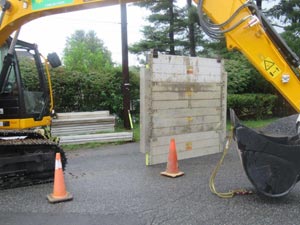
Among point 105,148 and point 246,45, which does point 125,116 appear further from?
point 246,45

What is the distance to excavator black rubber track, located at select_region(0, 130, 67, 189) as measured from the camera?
5.95 metres

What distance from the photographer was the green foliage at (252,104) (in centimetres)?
1567

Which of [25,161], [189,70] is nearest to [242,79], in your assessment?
[189,70]

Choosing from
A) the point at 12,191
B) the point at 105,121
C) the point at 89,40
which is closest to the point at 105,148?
the point at 105,121

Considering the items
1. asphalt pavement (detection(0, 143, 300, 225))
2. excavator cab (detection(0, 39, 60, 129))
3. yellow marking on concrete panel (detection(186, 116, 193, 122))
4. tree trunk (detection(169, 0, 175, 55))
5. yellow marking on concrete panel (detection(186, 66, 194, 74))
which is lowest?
asphalt pavement (detection(0, 143, 300, 225))

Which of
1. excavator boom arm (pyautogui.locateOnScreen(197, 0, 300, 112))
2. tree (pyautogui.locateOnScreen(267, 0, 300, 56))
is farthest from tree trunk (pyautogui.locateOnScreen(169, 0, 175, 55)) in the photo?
excavator boom arm (pyautogui.locateOnScreen(197, 0, 300, 112))

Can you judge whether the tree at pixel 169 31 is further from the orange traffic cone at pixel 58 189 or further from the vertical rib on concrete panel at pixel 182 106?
the orange traffic cone at pixel 58 189

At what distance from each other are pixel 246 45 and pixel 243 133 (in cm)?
116

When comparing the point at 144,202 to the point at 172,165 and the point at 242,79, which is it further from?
the point at 242,79

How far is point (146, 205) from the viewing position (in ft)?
16.7

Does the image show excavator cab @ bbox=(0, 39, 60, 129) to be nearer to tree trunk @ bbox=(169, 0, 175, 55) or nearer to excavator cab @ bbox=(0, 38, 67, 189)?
excavator cab @ bbox=(0, 38, 67, 189)

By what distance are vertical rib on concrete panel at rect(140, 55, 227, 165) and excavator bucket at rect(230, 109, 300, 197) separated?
2.76 m

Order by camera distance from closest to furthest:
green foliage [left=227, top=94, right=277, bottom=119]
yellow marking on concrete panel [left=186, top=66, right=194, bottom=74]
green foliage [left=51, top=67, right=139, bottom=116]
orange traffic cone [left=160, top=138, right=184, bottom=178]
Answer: orange traffic cone [left=160, top=138, right=184, bottom=178] → yellow marking on concrete panel [left=186, top=66, right=194, bottom=74] → green foliage [left=51, top=67, right=139, bottom=116] → green foliage [left=227, top=94, right=277, bottom=119]

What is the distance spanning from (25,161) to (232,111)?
10.8 feet
